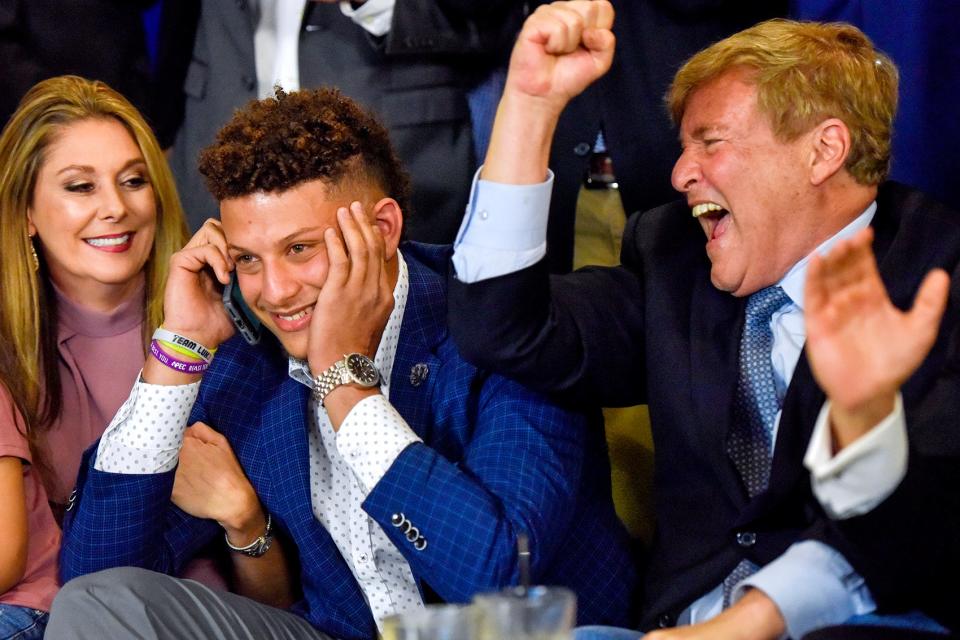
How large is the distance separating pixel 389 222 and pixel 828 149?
75 centimetres

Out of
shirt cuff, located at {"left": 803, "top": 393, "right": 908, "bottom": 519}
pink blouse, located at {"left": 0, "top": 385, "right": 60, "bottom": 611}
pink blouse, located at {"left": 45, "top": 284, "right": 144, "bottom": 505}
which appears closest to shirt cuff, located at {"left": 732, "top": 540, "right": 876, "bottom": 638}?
shirt cuff, located at {"left": 803, "top": 393, "right": 908, "bottom": 519}

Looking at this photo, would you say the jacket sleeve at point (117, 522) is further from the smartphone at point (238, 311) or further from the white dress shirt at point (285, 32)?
the white dress shirt at point (285, 32)

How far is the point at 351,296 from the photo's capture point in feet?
7.23

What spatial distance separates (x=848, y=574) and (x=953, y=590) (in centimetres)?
14

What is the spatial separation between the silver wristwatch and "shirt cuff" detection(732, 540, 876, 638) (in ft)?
2.19

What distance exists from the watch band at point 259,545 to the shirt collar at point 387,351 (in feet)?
0.86

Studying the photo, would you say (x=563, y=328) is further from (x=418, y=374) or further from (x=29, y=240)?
(x=29, y=240)

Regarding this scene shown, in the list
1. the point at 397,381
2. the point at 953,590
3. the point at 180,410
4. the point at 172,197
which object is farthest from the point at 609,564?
the point at 172,197

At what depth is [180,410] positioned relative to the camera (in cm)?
230

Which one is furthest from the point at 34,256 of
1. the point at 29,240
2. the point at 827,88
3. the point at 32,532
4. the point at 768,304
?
the point at 827,88

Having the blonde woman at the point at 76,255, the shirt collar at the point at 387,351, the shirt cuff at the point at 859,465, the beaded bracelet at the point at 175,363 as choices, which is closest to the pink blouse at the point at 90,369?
the blonde woman at the point at 76,255

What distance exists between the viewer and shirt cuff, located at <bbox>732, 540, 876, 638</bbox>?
1.77 metres

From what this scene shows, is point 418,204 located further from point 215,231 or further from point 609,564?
point 609,564

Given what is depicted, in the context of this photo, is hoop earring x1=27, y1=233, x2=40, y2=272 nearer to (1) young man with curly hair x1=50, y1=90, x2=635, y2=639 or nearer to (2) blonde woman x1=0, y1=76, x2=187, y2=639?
(2) blonde woman x1=0, y1=76, x2=187, y2=639
